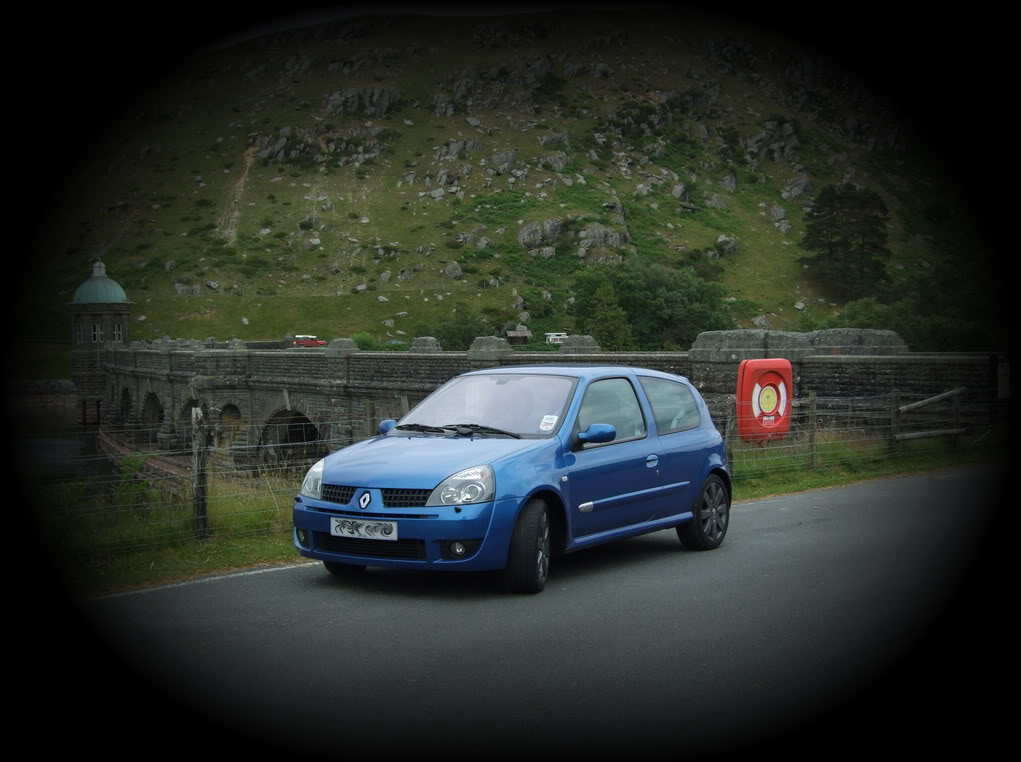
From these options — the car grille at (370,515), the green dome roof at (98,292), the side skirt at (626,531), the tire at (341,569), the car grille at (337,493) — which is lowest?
the tire at (341,569)

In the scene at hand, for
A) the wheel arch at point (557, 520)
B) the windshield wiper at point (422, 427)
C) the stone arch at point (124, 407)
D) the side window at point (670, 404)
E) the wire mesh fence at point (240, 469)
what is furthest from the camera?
the stone arch at point (124, 407)

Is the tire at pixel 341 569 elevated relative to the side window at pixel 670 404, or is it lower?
lower

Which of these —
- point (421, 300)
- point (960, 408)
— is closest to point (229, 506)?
point (960, 408)

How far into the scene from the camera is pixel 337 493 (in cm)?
739

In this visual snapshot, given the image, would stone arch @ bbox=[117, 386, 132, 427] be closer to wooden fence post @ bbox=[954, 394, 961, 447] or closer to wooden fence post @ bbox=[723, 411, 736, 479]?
wooden fence post @ bbox=[723, 411, 736, 479]

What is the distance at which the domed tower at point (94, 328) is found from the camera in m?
78.4

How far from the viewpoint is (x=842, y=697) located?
4.94 m

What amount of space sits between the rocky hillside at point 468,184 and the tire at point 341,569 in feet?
240

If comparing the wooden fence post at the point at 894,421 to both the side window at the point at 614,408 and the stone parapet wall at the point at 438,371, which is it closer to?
the stone parapet wall at the point at 438,371

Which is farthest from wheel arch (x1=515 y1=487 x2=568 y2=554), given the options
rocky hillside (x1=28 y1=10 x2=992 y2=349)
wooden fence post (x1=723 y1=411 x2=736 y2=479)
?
rocky hillside (x1=28 y1=10 x2=992 y2=349)

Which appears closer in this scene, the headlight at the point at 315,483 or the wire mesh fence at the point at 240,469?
the headlight at the point at 315,483

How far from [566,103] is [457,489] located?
→ 551 ft

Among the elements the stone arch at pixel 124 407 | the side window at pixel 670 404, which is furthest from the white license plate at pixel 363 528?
the stone arch at pixel 124 407

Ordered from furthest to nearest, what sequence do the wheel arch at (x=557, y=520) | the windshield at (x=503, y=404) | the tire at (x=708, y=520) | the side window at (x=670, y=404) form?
the tire at (x=708, y=520) → the side window at (x=670, y=404) → the windshield at (x=503, y=404) → the wheel arch at (x=557, y=520)
